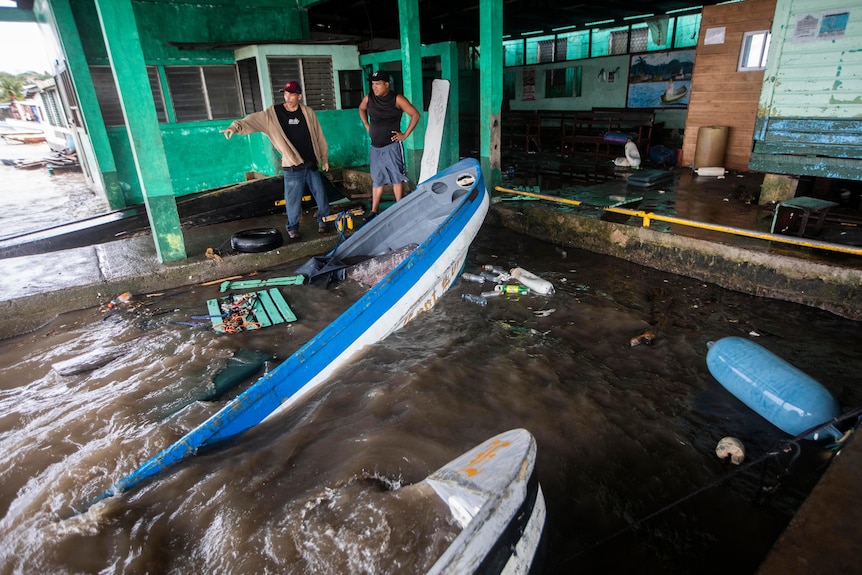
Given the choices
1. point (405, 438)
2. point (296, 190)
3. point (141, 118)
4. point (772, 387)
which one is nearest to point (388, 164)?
point (296, 190)

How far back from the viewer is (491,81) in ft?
24.7

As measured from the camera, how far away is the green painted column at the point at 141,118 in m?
4.95

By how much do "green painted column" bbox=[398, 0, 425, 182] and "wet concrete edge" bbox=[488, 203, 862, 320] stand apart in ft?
7.80

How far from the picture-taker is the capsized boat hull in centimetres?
160

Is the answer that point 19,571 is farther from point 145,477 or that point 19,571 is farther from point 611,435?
point 611,435

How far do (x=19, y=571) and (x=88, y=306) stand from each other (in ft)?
12.3

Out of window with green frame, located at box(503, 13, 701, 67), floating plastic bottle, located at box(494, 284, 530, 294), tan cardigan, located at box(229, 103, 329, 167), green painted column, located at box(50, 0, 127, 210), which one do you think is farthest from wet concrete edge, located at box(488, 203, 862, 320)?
window with green frame, located at box(503, 13, 701, 67)

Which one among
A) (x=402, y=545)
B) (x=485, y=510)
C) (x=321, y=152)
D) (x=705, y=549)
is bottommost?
(x=705, y=549)

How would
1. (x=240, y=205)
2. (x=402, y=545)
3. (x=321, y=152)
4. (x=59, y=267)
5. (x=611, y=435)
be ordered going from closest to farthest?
(x=402, y=545), (x=611, y=435), (x=59, y=267), (x=321, y=152), (x=240, y=205)

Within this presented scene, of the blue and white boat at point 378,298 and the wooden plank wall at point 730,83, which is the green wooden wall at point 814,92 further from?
the blue and white boat at point 378,298

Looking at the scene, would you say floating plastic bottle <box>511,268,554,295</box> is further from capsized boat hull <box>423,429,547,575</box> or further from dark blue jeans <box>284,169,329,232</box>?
capsized boat hull <box>423,429,547,575</box>

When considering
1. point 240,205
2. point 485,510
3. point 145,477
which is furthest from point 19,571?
point 240,205

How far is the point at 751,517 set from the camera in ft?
8.66

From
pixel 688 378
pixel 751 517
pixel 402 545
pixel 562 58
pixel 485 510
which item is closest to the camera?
pixel 485 510
